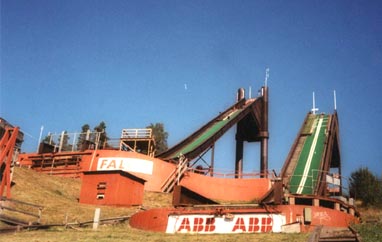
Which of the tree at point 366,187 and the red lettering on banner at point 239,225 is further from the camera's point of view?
the tree at point 366,187

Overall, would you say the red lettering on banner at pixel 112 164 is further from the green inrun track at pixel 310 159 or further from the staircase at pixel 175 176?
the green inrun track at pixel 310 159

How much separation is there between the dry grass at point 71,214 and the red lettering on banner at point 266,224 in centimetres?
166

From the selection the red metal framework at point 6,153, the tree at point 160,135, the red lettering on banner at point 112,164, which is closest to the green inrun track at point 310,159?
the red lettering on banner at point 112,164

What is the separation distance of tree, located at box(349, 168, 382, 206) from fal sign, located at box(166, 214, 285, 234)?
2359 cm

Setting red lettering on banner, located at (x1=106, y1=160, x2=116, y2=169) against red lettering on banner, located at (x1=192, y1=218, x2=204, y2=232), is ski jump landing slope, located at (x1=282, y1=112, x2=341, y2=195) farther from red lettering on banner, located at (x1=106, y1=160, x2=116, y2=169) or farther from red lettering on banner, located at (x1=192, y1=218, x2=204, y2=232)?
red lettering on banner, located at (x1=106, y1=160, x2=116, y2=169)

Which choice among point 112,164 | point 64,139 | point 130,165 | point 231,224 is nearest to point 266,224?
point 231,224

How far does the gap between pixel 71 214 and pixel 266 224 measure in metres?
10.6

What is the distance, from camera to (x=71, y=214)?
2239cm

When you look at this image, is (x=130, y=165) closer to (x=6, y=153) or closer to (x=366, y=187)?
(x=6, y=153)

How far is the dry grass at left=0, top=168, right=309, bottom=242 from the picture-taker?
15422 mm

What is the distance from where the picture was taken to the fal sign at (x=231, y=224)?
18.3 m

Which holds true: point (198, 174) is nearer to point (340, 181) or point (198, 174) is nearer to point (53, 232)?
point (340, 181)

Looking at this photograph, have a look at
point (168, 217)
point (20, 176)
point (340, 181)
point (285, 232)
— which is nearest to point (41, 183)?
point (20, 176)

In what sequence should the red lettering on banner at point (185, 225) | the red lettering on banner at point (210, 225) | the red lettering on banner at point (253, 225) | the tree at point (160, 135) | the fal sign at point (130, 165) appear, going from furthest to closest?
the tree at point (160, 135)
the fal sign at point (130, 165)
the red lettering on banner at point (185, 225)
the red lettering on banner at point (210, 225)
the red lettering on banner at point (253, 225)
